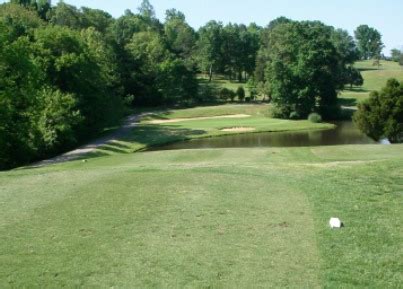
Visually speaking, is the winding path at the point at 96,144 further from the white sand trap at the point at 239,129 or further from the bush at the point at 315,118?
the bush at the point at 315,118

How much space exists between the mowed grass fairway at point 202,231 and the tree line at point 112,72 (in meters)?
22.4

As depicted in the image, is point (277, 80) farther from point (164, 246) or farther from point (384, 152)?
point (164, 246)

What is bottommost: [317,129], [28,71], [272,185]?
[317,129]

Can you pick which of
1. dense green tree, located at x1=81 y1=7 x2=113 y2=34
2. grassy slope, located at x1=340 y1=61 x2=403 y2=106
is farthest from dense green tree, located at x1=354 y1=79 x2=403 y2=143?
dense green tree, located at x1=81 y1=7 x2=113 y2=34

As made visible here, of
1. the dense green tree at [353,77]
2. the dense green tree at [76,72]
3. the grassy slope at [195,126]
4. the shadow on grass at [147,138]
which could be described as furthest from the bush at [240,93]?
the dense green tree at [76,72]

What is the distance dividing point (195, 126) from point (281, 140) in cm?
1506

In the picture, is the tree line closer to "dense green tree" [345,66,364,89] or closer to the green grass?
"dense green tree" [345,66,364,89]

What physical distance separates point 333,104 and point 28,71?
55153 millimetres

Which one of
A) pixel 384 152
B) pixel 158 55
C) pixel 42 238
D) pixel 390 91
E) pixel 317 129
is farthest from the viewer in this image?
pixel 158 55

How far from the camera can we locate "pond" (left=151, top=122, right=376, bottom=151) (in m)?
52.6

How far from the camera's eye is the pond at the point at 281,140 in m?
52.6

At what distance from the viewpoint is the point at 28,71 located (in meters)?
37.1

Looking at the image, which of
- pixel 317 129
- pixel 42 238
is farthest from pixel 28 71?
pixel 317 129

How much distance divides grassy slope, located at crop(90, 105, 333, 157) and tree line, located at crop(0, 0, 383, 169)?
13.2 ft
